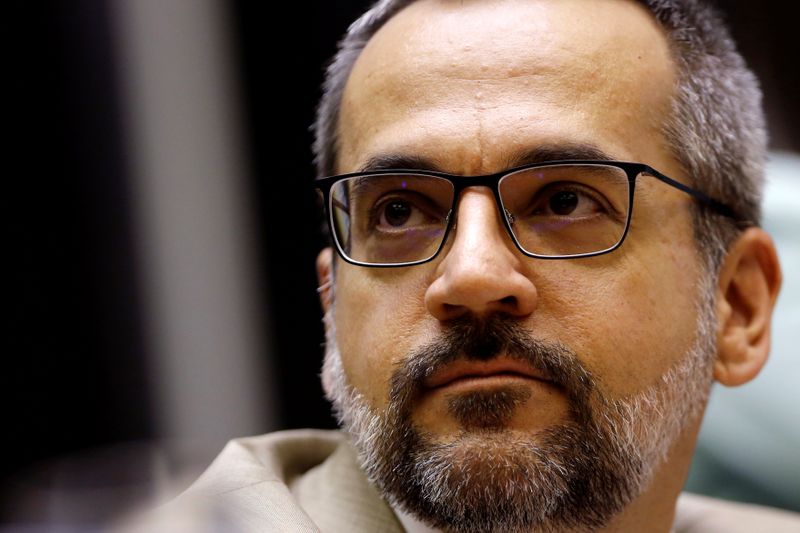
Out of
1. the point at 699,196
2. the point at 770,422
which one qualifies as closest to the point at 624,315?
the point at 699,196

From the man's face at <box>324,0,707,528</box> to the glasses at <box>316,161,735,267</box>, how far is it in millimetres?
21

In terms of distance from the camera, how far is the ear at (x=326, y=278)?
1655 mm

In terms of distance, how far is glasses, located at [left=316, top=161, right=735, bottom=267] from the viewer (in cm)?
136

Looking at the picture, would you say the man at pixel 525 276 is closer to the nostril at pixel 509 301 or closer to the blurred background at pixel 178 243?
the nostril at pixel 509 301

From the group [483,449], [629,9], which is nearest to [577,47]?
[629,9]

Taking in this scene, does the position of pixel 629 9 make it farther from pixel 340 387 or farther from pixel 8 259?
pixel 8 259

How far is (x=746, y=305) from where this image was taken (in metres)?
1.63

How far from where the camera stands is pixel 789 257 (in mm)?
2387

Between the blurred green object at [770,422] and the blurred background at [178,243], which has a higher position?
the blurred background at [178,243]

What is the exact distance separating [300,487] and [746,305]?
2.67 ft

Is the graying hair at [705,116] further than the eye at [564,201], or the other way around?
the graying hair at [705,116]

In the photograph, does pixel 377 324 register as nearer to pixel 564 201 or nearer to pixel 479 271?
pixel 479 271

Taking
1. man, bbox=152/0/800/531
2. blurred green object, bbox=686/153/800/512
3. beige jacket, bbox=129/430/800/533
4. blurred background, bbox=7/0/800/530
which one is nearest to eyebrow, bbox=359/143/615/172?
man, bbox=152/0/800/531

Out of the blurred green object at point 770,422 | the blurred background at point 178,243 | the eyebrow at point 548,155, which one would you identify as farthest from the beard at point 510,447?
the blurred green object at point 770,422
